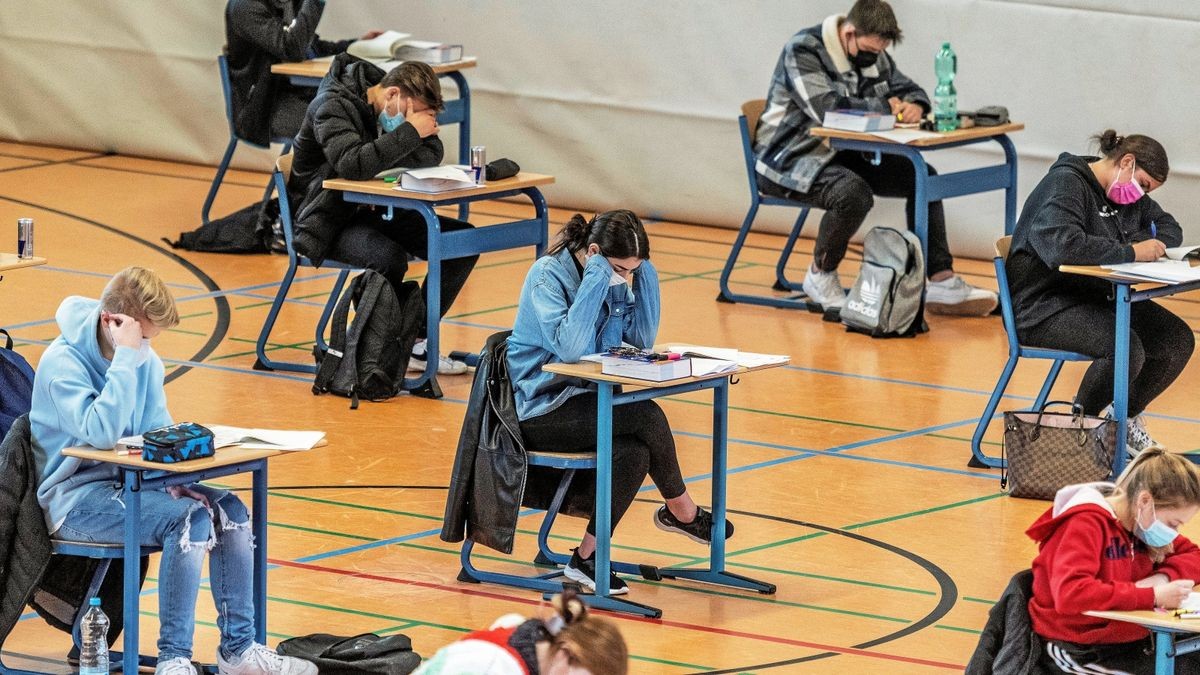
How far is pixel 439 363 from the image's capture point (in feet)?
28.3

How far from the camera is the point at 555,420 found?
588 cm

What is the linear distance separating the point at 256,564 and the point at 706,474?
2.45 meters

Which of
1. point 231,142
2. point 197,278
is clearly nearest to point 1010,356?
point 197,278

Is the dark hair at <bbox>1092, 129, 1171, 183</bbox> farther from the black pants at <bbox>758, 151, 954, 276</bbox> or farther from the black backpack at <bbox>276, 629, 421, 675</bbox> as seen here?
the black backpack at <bbox>276, 629, 421, 675</bbox>

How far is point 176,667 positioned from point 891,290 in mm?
5307

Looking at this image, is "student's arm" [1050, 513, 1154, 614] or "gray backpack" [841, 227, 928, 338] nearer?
"student's arm" [1050, 513, 1154, 614]

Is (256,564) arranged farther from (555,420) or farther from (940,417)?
Result: (940,417)

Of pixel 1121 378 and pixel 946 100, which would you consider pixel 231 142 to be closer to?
pixel 946 100

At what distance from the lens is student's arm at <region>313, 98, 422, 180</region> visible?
324 inches

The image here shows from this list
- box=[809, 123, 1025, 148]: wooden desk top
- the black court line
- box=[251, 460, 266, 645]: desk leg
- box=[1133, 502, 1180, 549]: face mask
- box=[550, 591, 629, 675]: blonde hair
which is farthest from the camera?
box=[809, 123, 1025, 148]: wooden desk top

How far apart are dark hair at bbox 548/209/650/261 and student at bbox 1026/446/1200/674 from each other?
64.3 inches

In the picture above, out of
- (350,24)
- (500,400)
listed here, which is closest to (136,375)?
(500,400)

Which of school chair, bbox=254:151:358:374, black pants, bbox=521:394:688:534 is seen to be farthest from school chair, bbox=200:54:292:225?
black pants, bbox=521:394:688:534

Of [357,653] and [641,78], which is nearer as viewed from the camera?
[357,653]
